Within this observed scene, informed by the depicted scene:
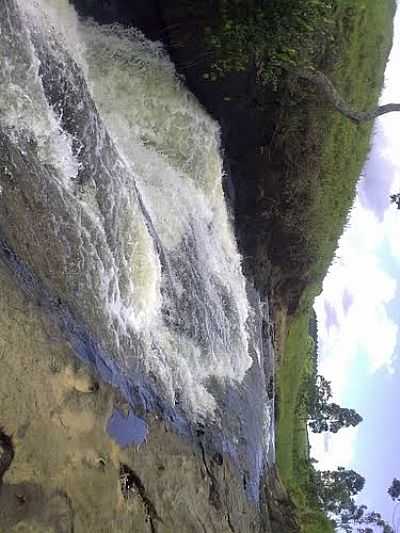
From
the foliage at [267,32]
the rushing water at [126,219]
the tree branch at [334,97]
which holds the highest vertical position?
the tree branch at [334,97]

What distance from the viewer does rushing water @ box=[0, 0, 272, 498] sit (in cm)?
800

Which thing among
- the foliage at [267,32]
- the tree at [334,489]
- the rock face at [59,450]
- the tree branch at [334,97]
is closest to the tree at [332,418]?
the tree at [334,489]

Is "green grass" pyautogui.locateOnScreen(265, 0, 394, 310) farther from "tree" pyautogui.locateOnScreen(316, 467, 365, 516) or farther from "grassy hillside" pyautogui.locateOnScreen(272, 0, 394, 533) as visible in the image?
"tree" pyautogui.locateOnScreen(316, 467, 365, 516)

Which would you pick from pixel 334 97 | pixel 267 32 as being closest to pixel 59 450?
pixel 267 32

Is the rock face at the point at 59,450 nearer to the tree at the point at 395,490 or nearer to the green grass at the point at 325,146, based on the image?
the green grass at the point at 325,146

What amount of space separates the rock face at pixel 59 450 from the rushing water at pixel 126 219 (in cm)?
42

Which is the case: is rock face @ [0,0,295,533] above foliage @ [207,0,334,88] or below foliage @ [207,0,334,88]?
below

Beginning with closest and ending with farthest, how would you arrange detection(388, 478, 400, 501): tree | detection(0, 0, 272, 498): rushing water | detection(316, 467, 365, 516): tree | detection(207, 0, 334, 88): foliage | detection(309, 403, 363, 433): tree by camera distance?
detection(0, 0, 272, 498): rushing water, detection(207, 0, 334, 88): foliage, detection(316, 467, 365, 516): tree, detection(309, 403, 363, 433): tree, detection(388, 478, 400, 501): tree

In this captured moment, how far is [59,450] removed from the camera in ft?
22.4

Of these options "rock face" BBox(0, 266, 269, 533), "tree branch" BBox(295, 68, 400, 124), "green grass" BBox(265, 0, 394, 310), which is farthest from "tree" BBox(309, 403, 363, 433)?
"rock face" BBox(0, 266, 269, 533)

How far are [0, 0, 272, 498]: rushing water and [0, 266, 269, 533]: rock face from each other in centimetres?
42

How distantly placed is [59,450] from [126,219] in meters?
4.39

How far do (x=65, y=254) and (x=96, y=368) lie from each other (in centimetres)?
142

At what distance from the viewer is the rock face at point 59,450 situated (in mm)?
6477
